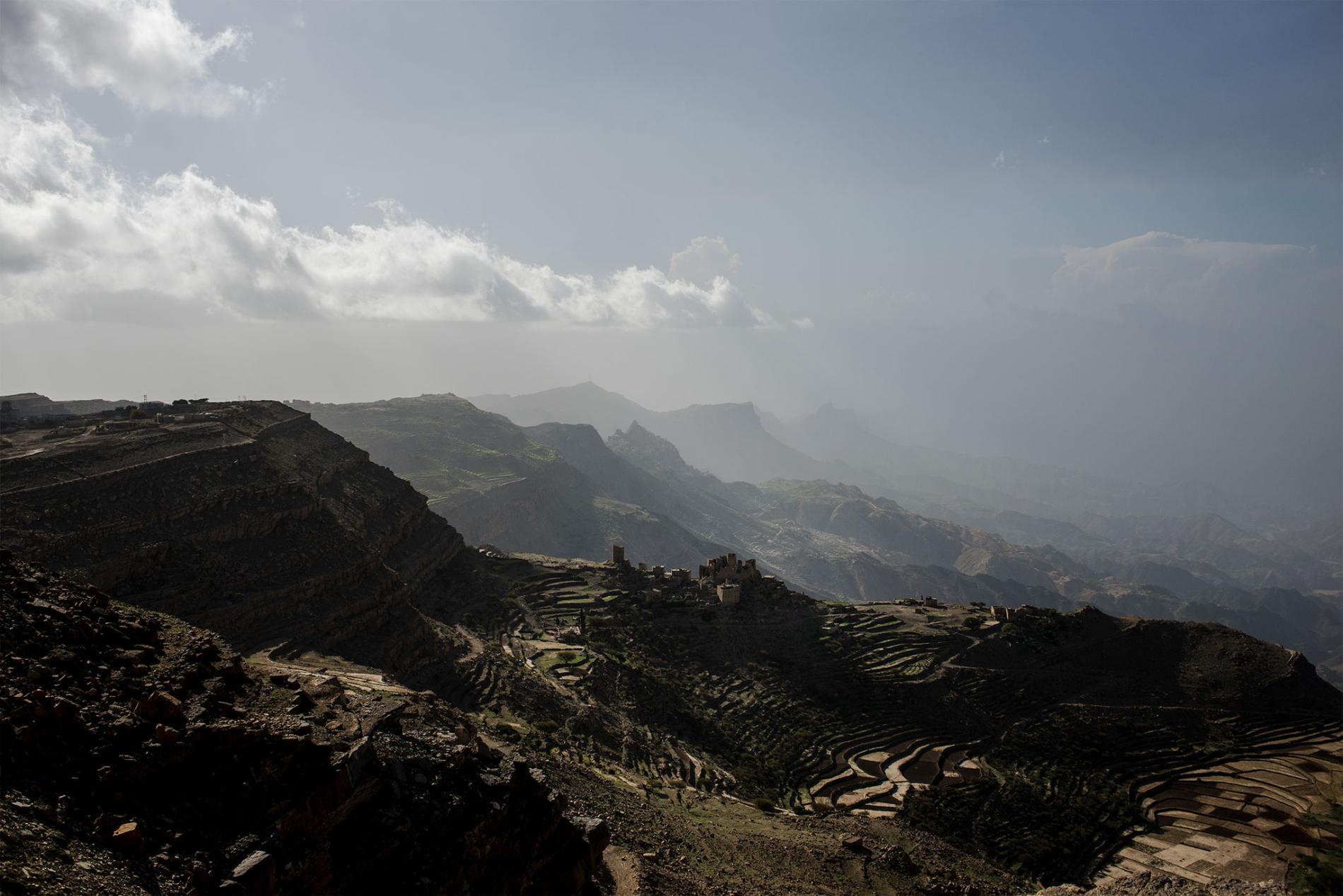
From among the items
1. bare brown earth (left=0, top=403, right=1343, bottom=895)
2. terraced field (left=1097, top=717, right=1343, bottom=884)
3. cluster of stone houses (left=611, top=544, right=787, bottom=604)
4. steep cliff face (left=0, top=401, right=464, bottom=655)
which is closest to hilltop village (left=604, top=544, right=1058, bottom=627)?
cluster of stone houses (left=611, top=544, right=787, bottom=604)

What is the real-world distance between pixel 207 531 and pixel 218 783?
36.5 m

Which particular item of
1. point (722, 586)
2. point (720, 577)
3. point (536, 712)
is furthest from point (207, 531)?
point (720, 577)

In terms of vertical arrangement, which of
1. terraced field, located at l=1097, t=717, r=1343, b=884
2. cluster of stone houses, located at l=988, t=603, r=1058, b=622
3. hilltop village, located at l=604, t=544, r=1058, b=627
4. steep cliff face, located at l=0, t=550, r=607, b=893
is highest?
steep cliff face, located at l=0, t=550, r=607, b=893

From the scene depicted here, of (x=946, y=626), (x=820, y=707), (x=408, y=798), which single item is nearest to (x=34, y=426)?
(x=408, y=798)

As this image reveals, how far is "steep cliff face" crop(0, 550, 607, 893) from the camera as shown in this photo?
12367mm

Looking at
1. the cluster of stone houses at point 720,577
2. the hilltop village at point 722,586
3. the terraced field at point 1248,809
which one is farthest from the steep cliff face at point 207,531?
the terraced field at point 1248,809

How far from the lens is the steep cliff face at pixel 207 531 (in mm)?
38531

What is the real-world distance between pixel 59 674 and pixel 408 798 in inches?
316

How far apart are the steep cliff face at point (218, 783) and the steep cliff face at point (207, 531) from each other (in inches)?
901

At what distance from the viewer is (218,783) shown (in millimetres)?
14492

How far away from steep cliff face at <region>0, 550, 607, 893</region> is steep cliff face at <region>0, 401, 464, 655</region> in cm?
2290

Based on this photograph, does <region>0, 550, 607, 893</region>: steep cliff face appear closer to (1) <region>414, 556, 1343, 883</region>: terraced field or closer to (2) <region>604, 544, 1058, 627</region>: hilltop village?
(1) <region>414, 556, 1343, 883</region>: terraced field

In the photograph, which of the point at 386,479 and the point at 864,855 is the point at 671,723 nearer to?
the point at 864,855

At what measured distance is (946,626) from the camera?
69.3 m
